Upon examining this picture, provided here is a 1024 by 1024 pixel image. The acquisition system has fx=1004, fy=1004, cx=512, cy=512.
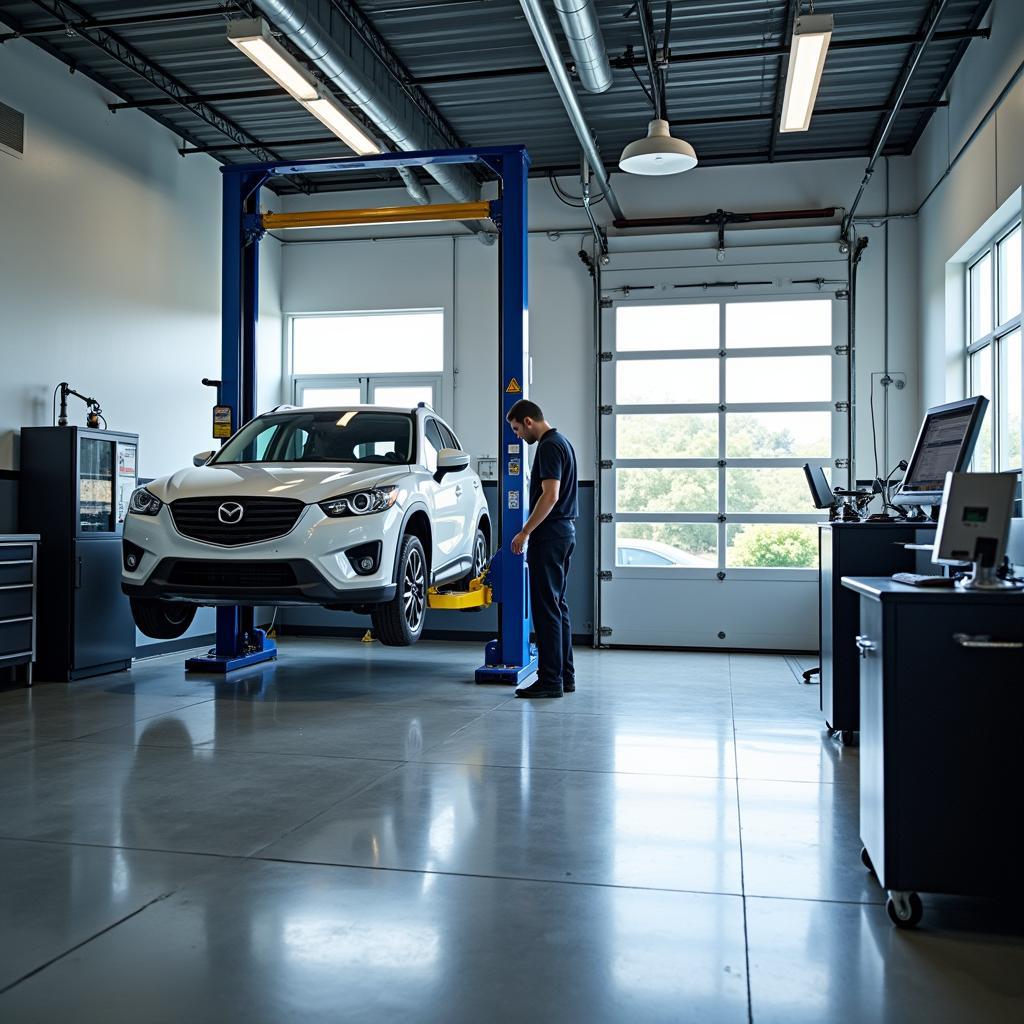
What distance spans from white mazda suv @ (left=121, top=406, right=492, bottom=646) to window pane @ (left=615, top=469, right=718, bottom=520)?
373 cm

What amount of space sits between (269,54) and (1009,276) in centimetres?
555

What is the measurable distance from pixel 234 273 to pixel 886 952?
690 centimetres

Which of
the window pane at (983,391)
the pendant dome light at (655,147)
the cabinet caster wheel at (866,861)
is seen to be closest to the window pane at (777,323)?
the window pane at (983,391)

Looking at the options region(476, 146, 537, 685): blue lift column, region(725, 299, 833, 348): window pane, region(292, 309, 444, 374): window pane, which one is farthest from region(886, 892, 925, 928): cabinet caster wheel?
region(292, 309, 444, 374): window pane

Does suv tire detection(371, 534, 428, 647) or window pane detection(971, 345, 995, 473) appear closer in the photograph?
suv tire detection(371, 534, 428, 647)

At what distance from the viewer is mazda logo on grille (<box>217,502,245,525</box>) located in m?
6.09

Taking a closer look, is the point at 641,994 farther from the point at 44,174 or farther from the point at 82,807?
the point at 44,174

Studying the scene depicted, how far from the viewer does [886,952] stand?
2652mm

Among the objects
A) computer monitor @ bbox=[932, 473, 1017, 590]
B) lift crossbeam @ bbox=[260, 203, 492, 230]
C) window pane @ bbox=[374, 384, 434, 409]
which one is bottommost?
computer monitor @ bbox=[932, 473, 1017, 590]

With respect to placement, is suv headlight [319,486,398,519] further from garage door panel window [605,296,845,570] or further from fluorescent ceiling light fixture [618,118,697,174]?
garage door panel window [605,296,845,570]

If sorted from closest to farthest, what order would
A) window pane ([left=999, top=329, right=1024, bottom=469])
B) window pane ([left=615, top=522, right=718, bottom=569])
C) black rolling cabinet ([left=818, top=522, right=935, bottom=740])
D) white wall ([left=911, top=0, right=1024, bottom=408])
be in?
black rolling cabinet ([left=818, top=522, right=935, bottom=740]), white wall ([left=911, top=0, right=1024, bottom=408]), window pane ([left=999, top=329, right=1024, bottom=469]), window pane ([left=615, top=522, right=718, bottom=569])

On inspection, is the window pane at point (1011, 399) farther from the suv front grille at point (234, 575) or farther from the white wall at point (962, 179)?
the suv front grille at point (234, 575)

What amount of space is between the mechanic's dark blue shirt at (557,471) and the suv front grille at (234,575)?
1.69 meters

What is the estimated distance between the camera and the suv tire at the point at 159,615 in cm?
641
